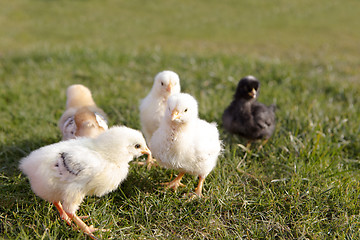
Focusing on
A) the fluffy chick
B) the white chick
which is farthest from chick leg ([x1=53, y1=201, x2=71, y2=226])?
the fluffy chick

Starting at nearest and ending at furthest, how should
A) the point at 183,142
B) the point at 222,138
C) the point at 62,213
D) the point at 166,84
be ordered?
the point at 62,213 < the point at 183,142 < the point at 166,84 < the point at 222,138

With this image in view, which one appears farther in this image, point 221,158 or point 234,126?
point 234,126

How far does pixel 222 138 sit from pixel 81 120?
2051 millimetres

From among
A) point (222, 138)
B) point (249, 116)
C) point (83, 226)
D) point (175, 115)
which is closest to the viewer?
point (83, 226)

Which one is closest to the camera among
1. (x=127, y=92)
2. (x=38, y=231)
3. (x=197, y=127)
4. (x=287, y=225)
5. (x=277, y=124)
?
(x=38, y=231)

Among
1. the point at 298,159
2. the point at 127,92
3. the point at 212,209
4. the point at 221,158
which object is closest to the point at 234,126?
the point at 221,158

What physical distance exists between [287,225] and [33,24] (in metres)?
14.8

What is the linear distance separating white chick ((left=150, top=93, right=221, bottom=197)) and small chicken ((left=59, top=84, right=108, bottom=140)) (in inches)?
29.0

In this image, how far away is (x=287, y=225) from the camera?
10.1ft

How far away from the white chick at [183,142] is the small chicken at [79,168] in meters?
0.35

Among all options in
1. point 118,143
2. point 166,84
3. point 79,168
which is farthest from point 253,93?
point 79,168

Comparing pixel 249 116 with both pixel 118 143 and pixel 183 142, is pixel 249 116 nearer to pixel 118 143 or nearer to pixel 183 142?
pixel 183 142

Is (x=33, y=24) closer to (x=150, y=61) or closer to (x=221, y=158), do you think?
(x=150, y=61)

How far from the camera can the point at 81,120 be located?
143 inches
